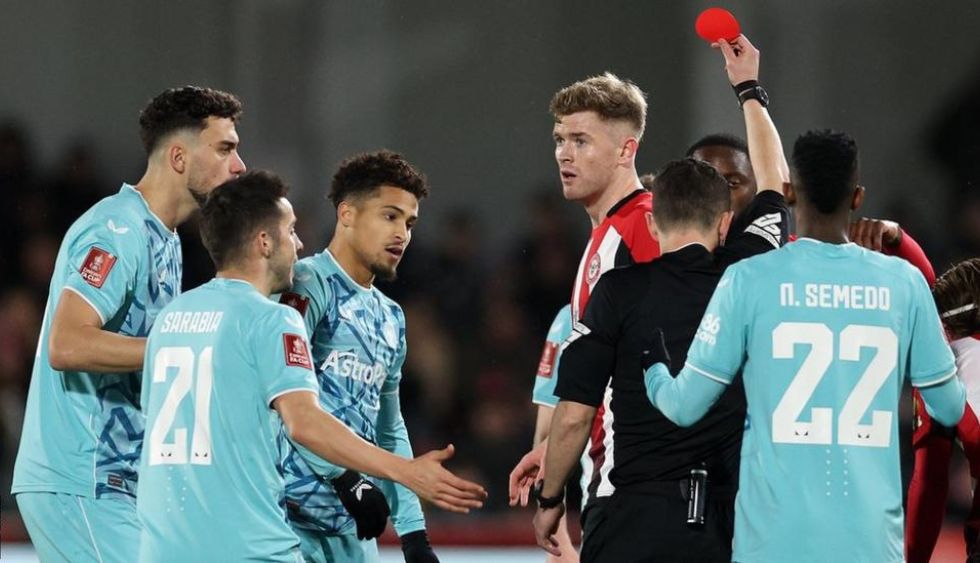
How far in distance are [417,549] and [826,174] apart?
1.98 meters

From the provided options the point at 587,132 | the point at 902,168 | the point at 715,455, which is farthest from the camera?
the point at 902,168

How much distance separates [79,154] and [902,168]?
6.84 meters

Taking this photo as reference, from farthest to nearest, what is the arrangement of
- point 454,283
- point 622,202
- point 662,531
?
point 454,283 → point 622,202 → point 662,531

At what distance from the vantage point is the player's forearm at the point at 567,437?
13.0 ft

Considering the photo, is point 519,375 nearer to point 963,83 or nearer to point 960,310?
point 963,83

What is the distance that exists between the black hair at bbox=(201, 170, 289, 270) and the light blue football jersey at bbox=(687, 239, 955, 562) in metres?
1.19

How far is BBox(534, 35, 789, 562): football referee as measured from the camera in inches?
153

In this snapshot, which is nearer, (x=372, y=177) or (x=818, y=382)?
(x=818, y=382)

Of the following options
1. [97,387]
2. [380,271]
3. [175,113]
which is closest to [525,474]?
[380,271]

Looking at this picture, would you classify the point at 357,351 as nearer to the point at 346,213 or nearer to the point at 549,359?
the point at 346,213

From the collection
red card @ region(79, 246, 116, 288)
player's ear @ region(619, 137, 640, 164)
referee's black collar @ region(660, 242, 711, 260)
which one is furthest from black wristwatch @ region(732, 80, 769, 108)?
red card @ region(79, 246, 116, 288)

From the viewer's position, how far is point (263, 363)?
367 centimetres

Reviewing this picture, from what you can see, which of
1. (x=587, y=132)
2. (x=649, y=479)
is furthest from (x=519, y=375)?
(x=649, y=479)

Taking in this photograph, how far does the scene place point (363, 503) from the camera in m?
4.33
